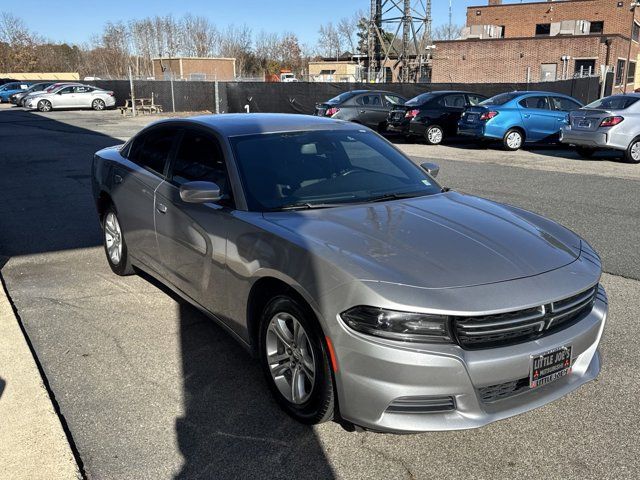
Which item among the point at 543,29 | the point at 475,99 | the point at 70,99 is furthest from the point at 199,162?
the point at 543,29

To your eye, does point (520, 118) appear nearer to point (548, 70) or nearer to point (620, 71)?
point (548, 70)

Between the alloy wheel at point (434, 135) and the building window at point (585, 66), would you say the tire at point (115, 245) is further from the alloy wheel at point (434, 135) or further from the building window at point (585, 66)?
the building window at point (585, 66)

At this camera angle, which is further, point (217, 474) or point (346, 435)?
point (346, 435)

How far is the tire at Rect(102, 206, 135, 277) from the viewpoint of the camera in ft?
18.0

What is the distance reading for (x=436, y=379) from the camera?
8.78ft

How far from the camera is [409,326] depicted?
2.73 meters

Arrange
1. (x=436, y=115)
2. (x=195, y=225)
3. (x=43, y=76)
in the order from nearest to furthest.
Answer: (x=195, y=225)
(x=436, y=115)
(x=43, y=76)

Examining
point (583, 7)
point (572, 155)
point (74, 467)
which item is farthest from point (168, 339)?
point (583, 7)

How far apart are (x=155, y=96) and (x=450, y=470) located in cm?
3585

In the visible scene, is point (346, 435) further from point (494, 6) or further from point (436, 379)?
point (494, 6)

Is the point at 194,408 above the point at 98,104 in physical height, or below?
below

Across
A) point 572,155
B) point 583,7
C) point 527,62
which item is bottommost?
point 572,155

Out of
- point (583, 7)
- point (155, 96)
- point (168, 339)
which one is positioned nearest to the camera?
point (168, 339)

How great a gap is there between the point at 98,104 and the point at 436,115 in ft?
85.0
